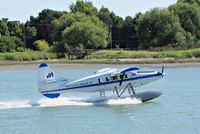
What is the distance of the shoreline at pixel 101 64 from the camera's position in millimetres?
69812

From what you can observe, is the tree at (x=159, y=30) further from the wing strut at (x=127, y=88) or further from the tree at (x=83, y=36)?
the wing strut at (x=127, y=88)

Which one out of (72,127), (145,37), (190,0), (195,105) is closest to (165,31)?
(145,37)

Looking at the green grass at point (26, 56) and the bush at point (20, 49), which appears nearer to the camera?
the green grass at point (26, 56)

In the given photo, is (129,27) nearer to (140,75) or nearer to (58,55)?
(58,55)

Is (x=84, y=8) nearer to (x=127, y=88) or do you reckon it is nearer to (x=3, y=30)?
(x=3, y=30)

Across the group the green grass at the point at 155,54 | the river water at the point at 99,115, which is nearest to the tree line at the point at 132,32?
the green grass at the point at 155,54

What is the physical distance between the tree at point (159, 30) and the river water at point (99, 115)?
4503cm

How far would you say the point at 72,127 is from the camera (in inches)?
1082

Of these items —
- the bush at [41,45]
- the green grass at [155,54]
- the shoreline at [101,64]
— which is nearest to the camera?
the shoreline at [101,64]

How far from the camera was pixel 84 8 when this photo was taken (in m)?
114

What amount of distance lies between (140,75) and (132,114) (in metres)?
3.12

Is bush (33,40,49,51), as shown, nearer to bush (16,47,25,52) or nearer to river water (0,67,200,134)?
bush (16,47,25,52)

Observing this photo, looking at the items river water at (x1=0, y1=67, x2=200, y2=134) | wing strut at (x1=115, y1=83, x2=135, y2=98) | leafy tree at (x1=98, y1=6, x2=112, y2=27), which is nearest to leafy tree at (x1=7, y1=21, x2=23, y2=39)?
leafy tree at (x1=98, y1=6, x2=112, y2=27)

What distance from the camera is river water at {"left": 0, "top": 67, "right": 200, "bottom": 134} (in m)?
27.0
